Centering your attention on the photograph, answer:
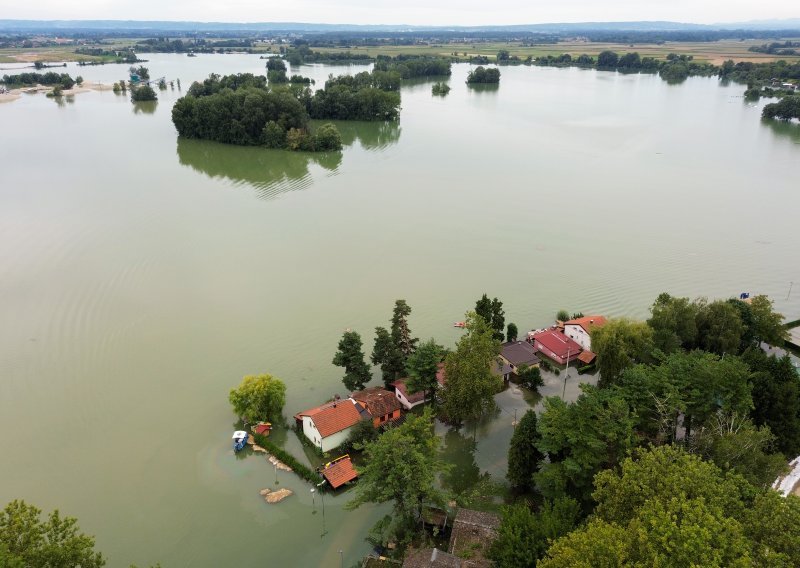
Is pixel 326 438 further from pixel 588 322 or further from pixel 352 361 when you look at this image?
pixel 588 322

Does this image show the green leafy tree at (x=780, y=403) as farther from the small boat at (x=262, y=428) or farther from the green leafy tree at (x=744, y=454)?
the small boat at (x=262, y=428)

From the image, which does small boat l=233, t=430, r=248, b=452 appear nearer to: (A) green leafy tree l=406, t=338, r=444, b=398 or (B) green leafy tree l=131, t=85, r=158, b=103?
(A) green leafy tree l=406, t=338, r=444, b=398

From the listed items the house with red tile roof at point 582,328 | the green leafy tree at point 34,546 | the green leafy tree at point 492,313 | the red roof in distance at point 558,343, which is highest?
the green leafy tree at point 34,546

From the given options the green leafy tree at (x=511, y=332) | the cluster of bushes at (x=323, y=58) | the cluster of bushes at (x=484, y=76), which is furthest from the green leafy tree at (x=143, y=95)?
the green leafy tree at (x=511, y=332)

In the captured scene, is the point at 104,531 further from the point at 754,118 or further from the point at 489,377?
the point at 754,118

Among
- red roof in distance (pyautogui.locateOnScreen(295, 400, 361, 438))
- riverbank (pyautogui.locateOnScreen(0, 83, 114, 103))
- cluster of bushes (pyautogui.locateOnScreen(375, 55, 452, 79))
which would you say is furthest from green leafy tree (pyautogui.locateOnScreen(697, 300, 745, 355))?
riverbank (pyautogui.locateOnScreen(0, 83, 114, 103))

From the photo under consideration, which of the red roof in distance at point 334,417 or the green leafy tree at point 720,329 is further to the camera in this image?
the green leafy tree at point 720,329
